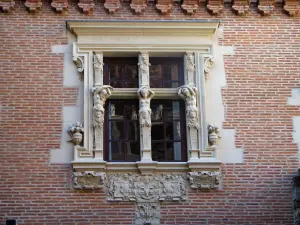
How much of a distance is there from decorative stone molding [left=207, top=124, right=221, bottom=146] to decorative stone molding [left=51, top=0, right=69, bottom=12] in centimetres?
391

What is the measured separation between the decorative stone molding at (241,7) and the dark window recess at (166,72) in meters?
1.61

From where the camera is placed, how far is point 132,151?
1238cm

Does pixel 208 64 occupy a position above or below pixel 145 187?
above

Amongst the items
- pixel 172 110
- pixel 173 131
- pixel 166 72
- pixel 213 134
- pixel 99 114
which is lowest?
pixel 213 134

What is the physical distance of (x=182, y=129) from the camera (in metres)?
12.6

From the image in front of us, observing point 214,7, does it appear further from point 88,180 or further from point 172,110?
point 88,180

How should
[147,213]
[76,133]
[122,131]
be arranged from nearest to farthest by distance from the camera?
[147,213] < [76,133] < [122,131]

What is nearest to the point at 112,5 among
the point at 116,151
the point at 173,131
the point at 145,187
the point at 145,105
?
the point at 145,105

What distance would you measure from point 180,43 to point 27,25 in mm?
3152

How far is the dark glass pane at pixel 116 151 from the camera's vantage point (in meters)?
12.3

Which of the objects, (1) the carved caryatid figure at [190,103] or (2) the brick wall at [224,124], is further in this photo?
(1) the carved caryatid figure at [190,103]

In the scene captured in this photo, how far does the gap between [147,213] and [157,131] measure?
5.59 ft

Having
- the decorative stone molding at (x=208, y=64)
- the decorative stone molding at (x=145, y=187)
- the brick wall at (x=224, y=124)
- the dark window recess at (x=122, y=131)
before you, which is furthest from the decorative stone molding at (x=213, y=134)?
the dark window recess at (x=122, y=131)

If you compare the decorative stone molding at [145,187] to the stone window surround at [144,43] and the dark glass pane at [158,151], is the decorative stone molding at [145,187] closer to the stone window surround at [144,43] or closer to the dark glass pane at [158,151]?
the dark glass pane at [158,151]
